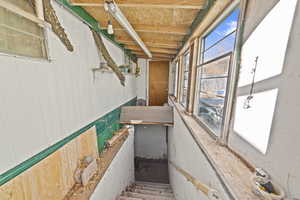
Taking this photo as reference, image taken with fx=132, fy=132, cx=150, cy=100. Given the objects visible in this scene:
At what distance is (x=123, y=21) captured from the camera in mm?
1885

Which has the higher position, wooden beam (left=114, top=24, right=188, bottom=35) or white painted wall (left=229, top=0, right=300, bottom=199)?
wooden beam (left=114, top=24, right=188, bottom=35)

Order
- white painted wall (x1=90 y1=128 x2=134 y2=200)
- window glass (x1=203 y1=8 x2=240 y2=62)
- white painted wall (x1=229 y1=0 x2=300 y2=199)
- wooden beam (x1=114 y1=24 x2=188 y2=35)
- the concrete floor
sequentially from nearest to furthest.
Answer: white painted wall (x1=229 y1=0 x2=300 y2=199)
window glass (x1=203 y1=8 x2=240 y2=62)
white painted wall (x1=90 y1=128 x2=134 y2=200)
wooden beam (x1=114 y1=24 x2=188 y2=35)
the concrete floor

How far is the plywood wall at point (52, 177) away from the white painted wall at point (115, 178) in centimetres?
52

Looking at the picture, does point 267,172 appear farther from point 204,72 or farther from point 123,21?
point 123,21

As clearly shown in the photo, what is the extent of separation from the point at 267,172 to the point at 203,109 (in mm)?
1499

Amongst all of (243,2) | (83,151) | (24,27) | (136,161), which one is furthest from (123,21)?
(136,161)

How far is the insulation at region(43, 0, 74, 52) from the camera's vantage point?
4.62ft

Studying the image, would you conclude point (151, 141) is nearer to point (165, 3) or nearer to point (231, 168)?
point (231, 168)

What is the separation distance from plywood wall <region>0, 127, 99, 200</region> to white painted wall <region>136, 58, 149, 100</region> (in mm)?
4719

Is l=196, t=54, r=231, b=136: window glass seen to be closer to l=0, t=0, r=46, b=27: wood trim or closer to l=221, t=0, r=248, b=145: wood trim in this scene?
l=221, t=0, r=248, b=145: wood trim

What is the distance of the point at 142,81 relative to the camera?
22.3 ft

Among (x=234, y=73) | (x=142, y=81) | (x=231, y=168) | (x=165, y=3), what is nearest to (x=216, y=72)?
(x=234, y=73)

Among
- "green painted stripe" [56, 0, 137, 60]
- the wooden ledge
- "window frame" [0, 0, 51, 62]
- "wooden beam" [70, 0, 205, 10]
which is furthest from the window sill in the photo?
the wooden ledge

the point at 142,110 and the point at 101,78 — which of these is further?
the point at 142,110
